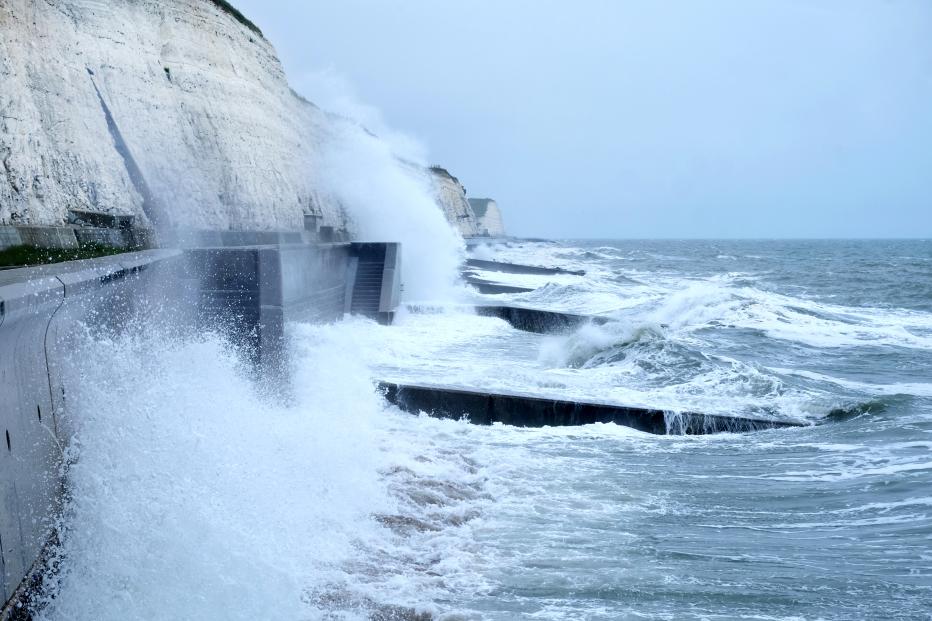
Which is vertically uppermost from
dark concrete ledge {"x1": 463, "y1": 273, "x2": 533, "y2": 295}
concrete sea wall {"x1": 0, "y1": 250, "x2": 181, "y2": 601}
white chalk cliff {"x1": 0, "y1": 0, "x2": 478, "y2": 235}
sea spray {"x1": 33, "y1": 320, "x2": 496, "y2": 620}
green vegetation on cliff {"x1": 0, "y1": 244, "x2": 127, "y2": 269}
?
white chalk cliff {"x1": 0, "y1": 0, "x2": 478, "y2": 235}

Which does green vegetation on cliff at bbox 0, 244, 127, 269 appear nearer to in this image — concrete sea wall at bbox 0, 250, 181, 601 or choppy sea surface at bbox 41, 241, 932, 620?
choppy sea surface at bbox 41, 241, 932, 620

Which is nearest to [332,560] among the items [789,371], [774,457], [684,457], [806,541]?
[806,541]

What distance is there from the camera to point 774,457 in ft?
24.9

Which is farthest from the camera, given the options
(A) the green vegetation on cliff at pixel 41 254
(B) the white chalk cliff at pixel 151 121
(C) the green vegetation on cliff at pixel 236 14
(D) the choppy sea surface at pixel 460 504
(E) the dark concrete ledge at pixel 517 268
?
(E) the dark concrete ledge at pixel 517 268

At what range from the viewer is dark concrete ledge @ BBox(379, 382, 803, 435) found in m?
8.56

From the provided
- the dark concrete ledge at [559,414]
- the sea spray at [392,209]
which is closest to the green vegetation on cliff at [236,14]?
the sea spray at [392,209]

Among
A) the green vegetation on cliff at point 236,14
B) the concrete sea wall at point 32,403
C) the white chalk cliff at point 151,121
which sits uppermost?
the green vegetation on cliff at point 236,14

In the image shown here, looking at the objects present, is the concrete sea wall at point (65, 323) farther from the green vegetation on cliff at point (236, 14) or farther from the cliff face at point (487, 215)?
Answer: the cliff face at point (487, 215)

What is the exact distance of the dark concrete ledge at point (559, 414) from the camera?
8.56 m

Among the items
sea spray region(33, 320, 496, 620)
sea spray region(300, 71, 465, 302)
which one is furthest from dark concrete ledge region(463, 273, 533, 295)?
sea spray region(33, 320, 496, 620)

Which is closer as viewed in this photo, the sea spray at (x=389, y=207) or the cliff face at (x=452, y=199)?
the sea spray at (x=389, y=207)

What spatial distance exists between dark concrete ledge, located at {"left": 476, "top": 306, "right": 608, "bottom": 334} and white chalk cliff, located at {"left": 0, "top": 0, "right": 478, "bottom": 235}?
728 cm

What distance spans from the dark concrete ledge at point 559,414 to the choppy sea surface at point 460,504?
0.17 metres

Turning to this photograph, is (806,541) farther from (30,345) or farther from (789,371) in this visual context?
(789,371)
